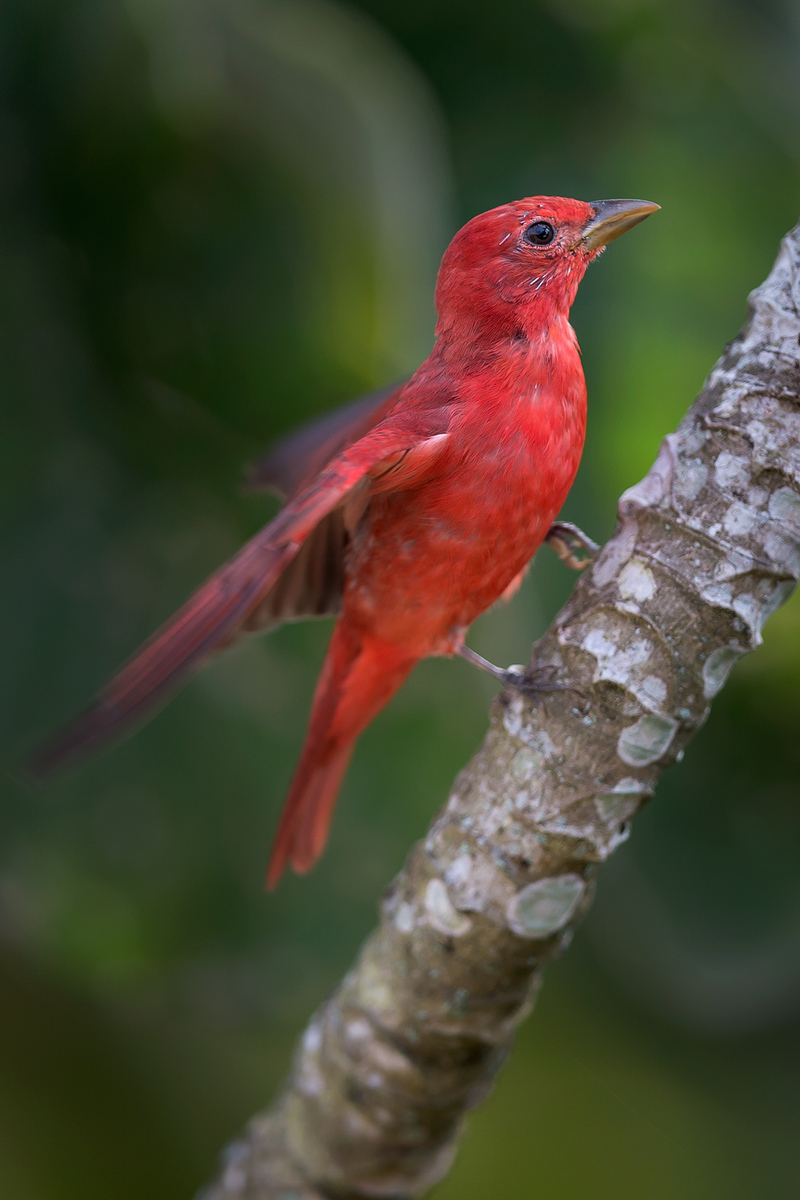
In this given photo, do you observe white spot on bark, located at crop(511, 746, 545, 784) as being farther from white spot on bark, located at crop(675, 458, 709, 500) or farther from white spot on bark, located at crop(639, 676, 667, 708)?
white spot on bark, located at crop(675, 458, 709, 500)

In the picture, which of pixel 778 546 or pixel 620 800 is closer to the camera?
pixel 778 546

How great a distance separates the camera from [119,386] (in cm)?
269

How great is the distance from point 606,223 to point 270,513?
112 centimetres

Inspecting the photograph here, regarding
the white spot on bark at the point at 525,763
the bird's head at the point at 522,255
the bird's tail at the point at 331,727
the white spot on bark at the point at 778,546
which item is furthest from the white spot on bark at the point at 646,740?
the bird's head at the point at 522,255

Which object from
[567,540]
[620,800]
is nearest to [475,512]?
[567,540]

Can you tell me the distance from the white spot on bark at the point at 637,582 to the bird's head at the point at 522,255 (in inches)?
27.2

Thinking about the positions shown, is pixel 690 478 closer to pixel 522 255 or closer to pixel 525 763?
pixel 525 763

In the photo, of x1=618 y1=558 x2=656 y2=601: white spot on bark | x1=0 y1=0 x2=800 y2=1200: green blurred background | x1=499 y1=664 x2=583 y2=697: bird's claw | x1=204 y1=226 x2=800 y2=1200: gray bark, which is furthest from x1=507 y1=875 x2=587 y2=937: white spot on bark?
x1=0 y1=0 x2=800 y2=1200: green blurred background

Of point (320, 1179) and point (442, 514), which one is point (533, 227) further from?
point (320, 1179)

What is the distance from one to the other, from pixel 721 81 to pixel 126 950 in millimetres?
2528

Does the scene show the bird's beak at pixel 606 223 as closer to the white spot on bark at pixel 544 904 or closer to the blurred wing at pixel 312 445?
the blurred wing at pixel 312 445

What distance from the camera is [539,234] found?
1.96 m

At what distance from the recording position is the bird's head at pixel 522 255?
1941mm

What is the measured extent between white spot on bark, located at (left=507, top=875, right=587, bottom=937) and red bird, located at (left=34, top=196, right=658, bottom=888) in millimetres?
292
